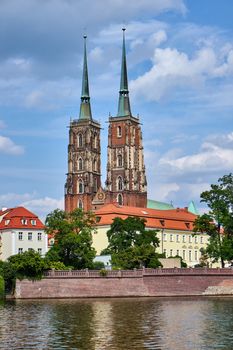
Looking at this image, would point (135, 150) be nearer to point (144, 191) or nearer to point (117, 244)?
point (144, 191)

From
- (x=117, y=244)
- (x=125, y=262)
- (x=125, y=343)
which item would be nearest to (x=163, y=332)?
(x=125, y=343)

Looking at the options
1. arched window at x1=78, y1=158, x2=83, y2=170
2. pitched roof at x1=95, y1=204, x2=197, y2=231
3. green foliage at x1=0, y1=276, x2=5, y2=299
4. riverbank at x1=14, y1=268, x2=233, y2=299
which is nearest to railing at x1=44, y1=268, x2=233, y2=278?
riverbank at x1=14, y1=268, x2=233, y2=299

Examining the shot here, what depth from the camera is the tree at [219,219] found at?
307ft

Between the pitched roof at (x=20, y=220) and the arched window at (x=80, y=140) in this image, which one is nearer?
the pitched roof at (x=20, y=220)

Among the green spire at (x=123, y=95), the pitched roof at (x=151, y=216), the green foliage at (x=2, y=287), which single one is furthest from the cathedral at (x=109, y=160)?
the green foliage at (x=2, y=287)

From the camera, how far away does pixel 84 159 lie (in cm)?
18562

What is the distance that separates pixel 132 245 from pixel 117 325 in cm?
5658

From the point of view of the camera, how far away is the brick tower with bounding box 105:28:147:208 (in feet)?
592

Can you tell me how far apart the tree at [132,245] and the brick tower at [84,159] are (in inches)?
2827

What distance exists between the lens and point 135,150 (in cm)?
18700

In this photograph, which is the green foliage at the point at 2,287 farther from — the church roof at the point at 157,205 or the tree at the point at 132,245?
the church roof at the point at 157,205

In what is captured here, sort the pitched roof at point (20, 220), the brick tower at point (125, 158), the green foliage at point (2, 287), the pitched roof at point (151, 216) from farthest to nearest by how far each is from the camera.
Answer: the brick tower at point (125, 158) < the pitched roof at point (151, 216) < the pitched roof at point (20, 220) < the green foliage at point (2, 287)

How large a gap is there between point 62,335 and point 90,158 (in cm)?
14165

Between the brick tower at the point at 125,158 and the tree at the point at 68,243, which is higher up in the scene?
the brick tower at the point at 125,158
